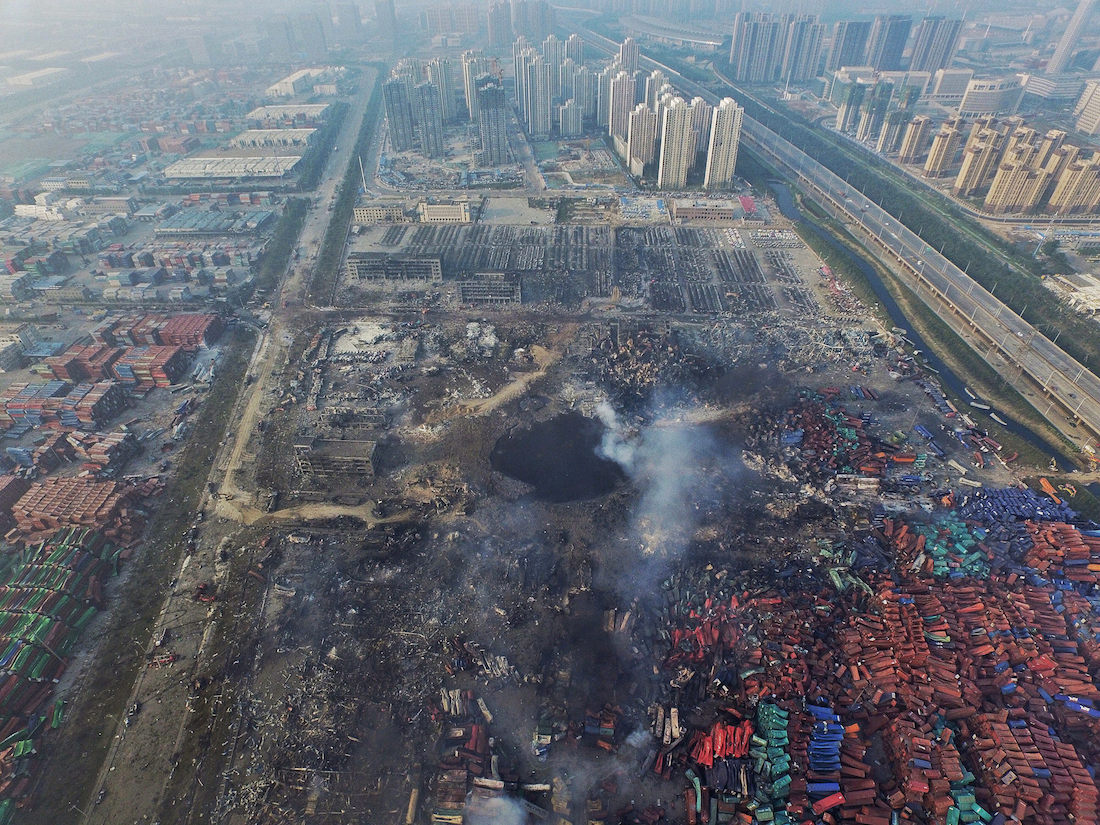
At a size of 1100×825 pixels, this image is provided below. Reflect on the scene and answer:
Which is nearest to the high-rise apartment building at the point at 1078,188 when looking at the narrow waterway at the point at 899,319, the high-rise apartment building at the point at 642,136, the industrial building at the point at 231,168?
the narrow waterway at the point at 899,319

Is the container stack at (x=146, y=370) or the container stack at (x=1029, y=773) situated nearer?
the container stack at (x=1029, y=773)

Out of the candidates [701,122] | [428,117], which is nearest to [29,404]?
[428,117]

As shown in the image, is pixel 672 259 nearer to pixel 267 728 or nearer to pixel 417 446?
pixel 417 446

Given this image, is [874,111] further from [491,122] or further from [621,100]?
[491,122]

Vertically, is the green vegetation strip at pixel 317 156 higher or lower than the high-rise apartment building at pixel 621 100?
lower

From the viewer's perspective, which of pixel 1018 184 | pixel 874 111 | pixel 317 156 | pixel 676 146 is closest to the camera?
pixel 1018 184

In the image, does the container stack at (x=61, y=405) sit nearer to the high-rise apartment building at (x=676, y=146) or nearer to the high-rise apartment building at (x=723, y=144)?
the high-rise apartment building at (x=676, y=146)

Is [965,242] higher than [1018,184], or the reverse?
[1018,184]
